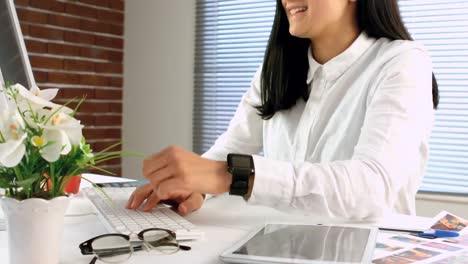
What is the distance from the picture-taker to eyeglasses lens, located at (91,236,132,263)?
735 millimetres

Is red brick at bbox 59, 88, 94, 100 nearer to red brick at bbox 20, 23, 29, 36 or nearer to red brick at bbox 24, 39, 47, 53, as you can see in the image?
red brick at bbox 24, 39, 47, 53

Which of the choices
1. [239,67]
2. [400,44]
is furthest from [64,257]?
[239,67]

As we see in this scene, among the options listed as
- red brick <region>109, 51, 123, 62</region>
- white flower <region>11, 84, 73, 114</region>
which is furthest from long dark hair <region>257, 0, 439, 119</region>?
red brick <region>109, 51, 123, 62</region>

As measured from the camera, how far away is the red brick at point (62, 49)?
3.22m

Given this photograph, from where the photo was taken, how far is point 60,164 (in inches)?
25.3

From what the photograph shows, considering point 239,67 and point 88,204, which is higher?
point 239,67

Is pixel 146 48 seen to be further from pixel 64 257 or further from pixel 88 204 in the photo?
pixel 64 257

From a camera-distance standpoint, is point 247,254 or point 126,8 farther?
point 126,8

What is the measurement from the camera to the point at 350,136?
1355mm

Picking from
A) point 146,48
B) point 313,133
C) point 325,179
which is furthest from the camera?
point 146,48

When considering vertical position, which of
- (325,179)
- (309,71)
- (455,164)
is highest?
(309,71)

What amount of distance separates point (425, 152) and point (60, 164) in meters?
1.04

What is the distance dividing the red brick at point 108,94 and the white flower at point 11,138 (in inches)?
118

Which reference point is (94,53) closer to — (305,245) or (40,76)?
(40,76)
